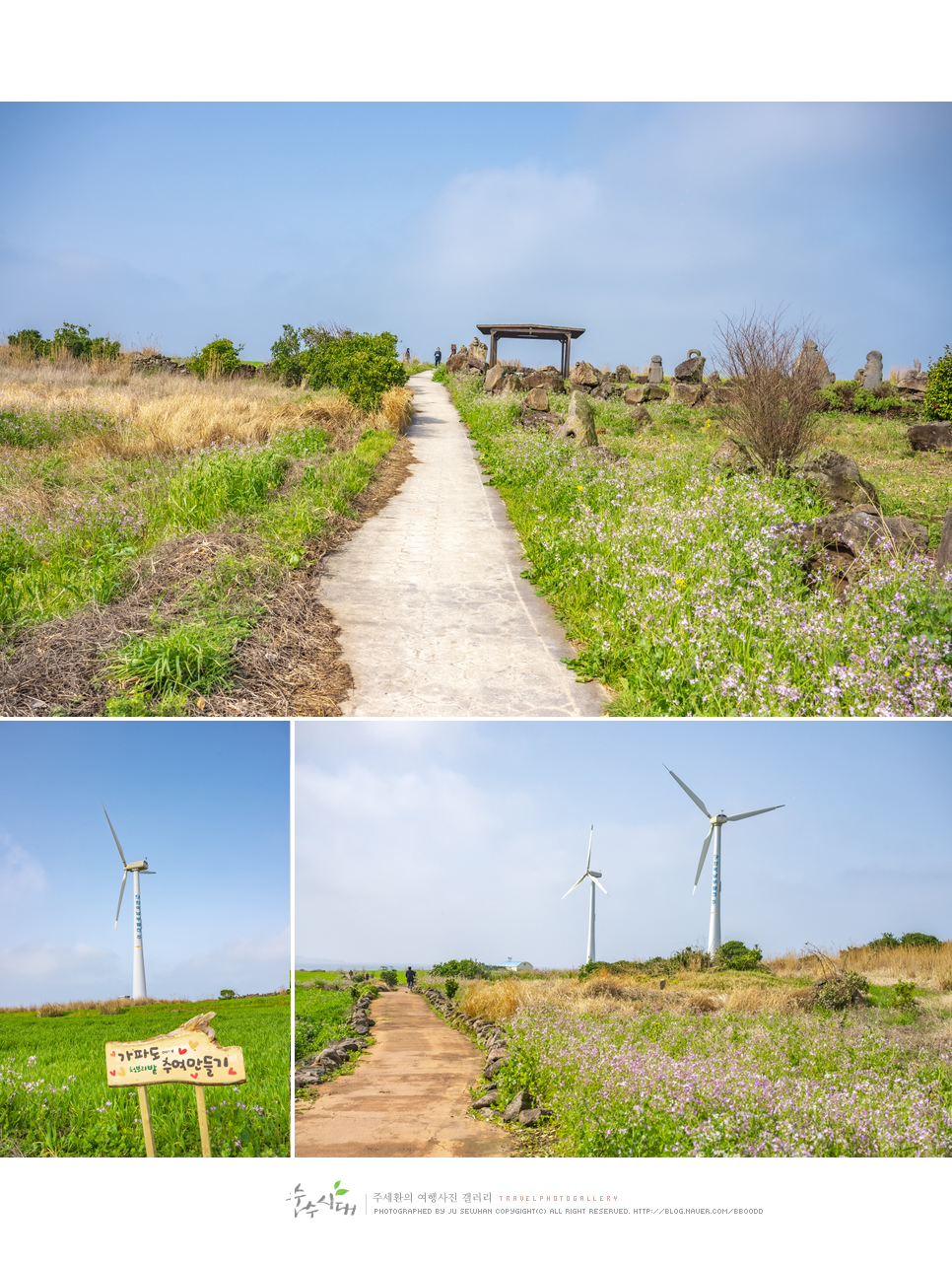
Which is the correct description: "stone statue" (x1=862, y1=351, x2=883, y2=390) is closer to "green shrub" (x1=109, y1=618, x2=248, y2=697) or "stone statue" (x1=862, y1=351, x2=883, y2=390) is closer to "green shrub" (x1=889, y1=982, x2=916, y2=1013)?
"green shrub" (x1=889, y1=982, x2=916, y2=1013)

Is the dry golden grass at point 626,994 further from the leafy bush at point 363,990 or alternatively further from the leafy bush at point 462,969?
the leafy bush at point 363,990

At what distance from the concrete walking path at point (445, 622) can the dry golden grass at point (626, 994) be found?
83.5 inches

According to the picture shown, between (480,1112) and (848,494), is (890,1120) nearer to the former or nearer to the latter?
(480,1112)

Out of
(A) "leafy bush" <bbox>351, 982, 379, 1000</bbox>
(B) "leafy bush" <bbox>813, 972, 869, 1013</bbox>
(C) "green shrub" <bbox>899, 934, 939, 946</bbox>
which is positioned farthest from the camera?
(A) "leafy bush" <bbox>351, 982, 379, 1000</bbox>

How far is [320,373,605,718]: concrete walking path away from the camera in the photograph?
498cm

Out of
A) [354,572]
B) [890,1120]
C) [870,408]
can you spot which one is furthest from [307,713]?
[870,408]

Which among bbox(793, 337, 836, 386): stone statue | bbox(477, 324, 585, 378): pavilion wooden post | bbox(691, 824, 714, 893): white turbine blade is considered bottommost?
bbox(691, 824, 714, 893): white turbine blade

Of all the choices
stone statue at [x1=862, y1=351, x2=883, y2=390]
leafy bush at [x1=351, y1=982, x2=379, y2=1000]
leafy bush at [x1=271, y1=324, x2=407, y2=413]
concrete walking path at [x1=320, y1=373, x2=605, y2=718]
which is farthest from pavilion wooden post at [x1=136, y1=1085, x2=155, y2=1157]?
stone statue at [x1=862, y1=351, x2=883, y2=390]

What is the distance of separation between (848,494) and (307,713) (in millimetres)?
7311

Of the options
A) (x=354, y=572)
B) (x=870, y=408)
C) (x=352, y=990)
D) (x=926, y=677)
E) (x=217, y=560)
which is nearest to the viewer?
(x=926, y=677)

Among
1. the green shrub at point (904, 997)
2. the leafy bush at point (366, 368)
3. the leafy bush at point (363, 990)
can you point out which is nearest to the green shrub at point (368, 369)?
the leafy bush at point (366, 368)

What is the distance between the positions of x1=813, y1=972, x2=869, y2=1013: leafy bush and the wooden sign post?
3719mm

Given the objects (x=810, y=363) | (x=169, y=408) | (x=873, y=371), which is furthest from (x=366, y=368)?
(x=873, y=371)
